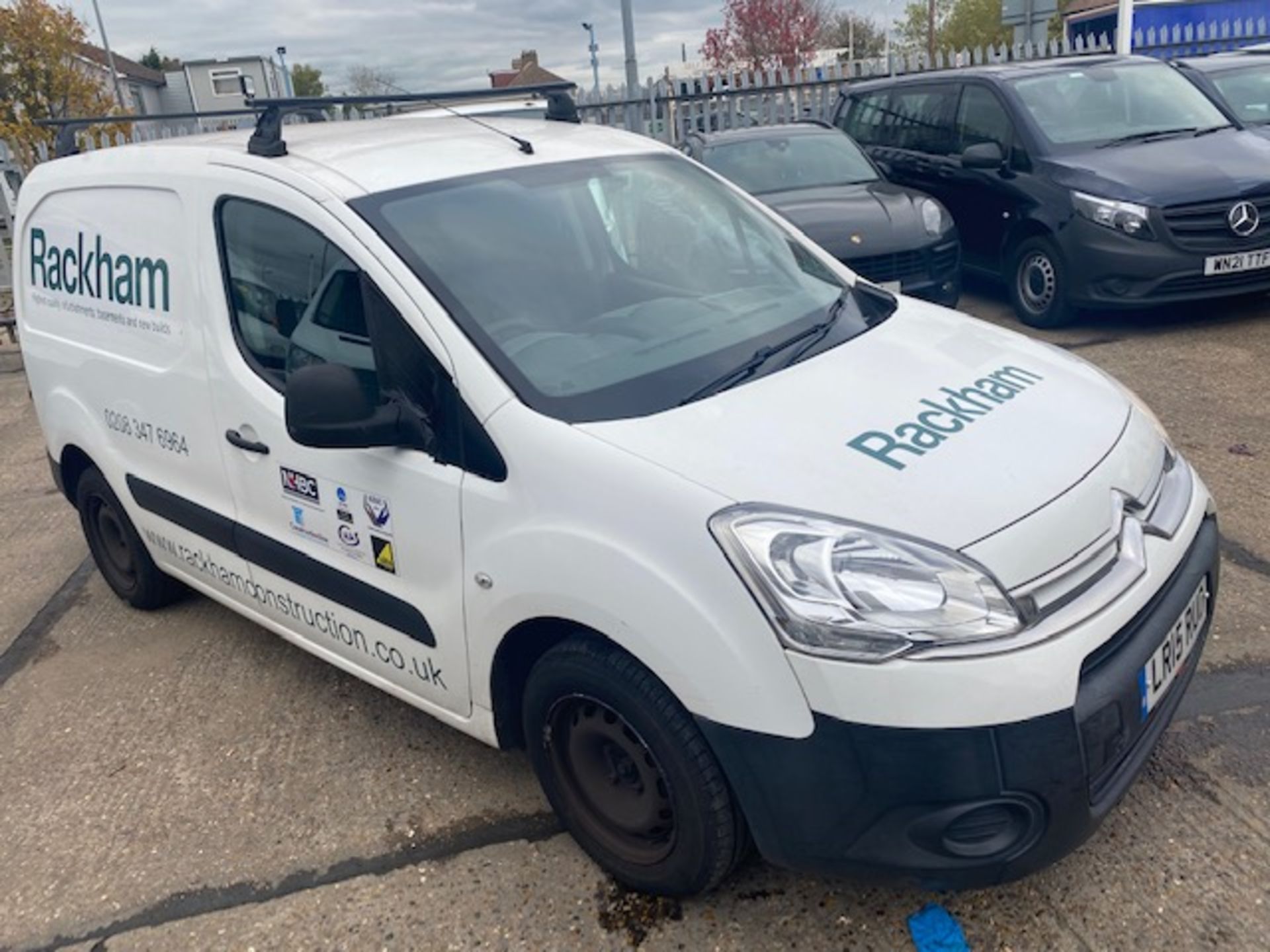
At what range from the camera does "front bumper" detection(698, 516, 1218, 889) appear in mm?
1852

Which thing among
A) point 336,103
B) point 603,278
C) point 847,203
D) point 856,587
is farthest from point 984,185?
point 856,587

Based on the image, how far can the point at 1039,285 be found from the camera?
704cm

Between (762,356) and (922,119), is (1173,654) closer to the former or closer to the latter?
(762,356)

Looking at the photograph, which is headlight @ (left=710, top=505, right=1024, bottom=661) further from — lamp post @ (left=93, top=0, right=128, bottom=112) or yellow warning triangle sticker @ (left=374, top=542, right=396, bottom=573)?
lamp post @ (left=93, top=0, right=128, bottom=112)

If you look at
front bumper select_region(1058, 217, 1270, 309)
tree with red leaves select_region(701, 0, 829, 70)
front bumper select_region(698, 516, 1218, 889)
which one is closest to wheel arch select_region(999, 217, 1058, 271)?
front bumper select_region(1058, 217, 1270, 309)

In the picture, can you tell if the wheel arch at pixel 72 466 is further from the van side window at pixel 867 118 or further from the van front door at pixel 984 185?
the van side window at pixel 867 118

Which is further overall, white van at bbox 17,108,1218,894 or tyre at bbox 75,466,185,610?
tyre at bbox 75,466,185,610

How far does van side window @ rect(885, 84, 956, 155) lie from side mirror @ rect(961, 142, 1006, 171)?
64 cm

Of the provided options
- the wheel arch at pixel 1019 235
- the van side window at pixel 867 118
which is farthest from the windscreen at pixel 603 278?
the van side window at pixel 867 118

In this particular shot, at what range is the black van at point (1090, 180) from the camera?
6285 mm

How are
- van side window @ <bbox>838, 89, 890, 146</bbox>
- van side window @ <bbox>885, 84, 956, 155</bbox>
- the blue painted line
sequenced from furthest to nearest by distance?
1. van side window @ <bbox>838, 89, 890, 146</bbox>
2. van side window @ <bbox>885, 84, 956, 155</bbox>
3. the blue painted line

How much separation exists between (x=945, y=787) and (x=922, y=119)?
7553 mm

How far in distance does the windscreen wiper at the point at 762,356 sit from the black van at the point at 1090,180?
13.9ft

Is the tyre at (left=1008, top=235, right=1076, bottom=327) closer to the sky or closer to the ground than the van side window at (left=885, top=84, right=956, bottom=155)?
closer to the ground
